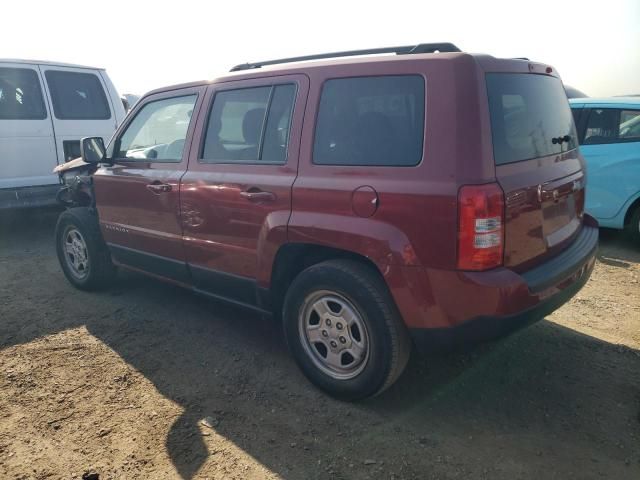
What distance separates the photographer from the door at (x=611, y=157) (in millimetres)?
5664

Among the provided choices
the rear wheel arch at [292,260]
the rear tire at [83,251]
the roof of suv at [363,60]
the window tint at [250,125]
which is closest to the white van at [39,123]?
the rear tire at [83,251]

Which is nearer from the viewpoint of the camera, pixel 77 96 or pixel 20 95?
pixel 20 95

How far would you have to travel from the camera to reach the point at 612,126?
5820 mm

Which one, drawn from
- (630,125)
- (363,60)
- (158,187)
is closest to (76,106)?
(158,187)

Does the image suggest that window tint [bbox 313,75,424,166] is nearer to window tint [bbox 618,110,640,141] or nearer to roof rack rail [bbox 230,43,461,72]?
roof rack rail [bbox 230,43,461,72]

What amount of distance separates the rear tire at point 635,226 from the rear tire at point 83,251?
5.49 m

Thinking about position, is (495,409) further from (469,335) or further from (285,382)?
(285,382)

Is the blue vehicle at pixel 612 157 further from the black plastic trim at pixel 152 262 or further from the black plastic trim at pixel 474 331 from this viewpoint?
the black plastic trim at pixel 152 262

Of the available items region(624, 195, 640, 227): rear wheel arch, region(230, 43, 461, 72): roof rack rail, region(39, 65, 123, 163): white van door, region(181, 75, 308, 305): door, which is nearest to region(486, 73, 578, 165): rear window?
region(230, 43, 461, 72): roof rack rail

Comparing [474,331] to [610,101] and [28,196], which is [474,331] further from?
[28,196]

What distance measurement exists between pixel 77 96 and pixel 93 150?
120 inches

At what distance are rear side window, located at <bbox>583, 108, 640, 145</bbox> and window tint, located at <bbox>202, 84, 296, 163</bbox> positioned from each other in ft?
14.3

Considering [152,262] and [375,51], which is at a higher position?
[375,51]

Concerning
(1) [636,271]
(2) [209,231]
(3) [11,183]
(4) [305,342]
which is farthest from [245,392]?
(3) [11,183]
